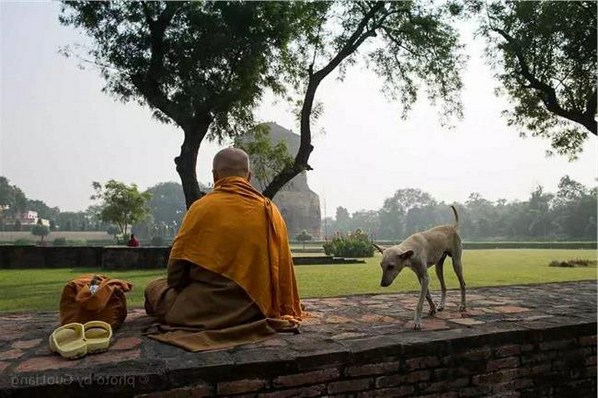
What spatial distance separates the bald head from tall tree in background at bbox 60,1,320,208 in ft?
23.6

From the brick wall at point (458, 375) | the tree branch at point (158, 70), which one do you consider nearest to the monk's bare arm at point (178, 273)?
the brick wall at point (458, 375)

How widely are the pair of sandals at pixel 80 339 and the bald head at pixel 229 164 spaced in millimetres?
1332

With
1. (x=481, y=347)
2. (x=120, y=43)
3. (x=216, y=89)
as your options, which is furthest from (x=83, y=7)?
(x=481, y=347)

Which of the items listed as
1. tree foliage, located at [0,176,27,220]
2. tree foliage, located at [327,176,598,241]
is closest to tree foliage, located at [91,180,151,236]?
tree foliage, located at [327,176,598,241]

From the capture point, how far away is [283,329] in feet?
11.0

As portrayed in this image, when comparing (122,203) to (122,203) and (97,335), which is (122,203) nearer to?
(122,203)

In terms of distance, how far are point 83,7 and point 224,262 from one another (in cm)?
952

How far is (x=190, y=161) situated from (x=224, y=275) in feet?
26.0

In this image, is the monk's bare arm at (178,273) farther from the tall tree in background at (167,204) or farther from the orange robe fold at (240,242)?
the tall tree in background at (167,204)

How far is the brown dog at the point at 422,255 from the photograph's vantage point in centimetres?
360

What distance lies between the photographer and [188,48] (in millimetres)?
10523

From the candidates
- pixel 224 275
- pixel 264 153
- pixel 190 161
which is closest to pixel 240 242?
pixel 224 275

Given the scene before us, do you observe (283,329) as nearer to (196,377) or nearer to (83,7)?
(196,377)

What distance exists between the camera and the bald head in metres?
3.51
